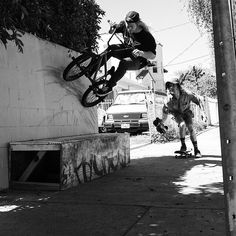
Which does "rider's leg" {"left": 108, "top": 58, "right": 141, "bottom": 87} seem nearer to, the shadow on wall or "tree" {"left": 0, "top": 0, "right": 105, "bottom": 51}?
the shadow on wall

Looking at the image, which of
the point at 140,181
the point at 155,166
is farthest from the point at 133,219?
the point at 155,166

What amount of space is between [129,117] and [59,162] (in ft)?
37.4

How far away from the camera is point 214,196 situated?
5.17 metres

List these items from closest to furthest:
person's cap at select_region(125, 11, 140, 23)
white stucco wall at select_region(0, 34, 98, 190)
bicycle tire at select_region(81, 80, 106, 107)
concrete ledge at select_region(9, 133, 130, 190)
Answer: concrete ledge at select_region(9, 133, 130, 190) < white stucco wall at select_region(0, 34, 98, 190) < person's cap at select_region(125, 11, 140, 23) < bicycle tire at select_region(81, 80, 106, 107)

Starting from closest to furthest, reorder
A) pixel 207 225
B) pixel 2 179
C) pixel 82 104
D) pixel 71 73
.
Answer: pixel 207 225, pixel 2 179, pixel 71 73, pixel 82 104

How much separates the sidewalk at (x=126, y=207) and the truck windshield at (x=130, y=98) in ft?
36.6

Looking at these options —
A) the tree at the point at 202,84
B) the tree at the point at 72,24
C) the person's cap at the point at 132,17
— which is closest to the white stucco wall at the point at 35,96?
the tree at the point at 72,24

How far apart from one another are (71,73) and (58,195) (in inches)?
122

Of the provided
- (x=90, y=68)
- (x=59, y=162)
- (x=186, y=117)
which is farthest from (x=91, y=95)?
(x=59, y=162)

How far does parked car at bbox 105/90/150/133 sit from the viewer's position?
1720 cm

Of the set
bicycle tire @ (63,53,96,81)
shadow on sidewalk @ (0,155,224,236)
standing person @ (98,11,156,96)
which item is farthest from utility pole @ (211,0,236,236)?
bicycle tire @ (63,53,96,81)

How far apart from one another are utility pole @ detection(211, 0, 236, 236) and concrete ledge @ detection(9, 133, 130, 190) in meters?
3.79

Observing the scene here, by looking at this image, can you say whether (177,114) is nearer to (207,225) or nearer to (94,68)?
(94,68)

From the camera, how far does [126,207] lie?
4703mm
